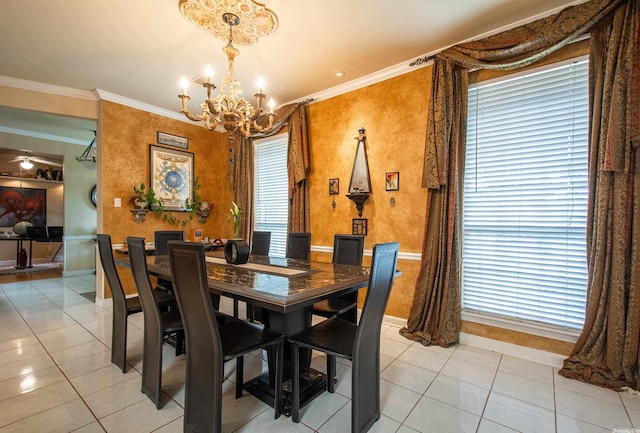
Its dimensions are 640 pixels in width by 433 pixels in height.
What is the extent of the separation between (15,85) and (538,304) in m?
6.25

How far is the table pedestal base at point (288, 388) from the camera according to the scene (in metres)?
1.85

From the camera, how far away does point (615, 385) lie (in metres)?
2.01

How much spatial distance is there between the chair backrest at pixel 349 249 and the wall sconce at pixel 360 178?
0.76m

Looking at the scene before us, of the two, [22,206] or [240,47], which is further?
[22,206]

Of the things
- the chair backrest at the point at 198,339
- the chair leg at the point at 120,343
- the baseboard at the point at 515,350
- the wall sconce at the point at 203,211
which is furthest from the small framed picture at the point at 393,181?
the wall sconce at the point at 203,211

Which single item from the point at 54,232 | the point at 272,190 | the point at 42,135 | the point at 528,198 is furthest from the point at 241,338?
the point at 54,232

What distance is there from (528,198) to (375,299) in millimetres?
1955

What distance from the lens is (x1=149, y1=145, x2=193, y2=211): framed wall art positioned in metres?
4.43

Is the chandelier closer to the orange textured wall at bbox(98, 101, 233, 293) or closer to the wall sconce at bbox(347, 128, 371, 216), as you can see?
the wall sconce at bbox(347, 128, 371, 216)

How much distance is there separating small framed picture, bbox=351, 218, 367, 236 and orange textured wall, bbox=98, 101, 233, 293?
2.95 meters

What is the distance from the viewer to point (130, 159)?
4172mm

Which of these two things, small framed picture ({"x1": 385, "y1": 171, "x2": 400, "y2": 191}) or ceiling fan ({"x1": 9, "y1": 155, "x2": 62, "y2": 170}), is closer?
small framed picture ({"x1": 385, "y1": 171, "x2": 400, "y2": 191})

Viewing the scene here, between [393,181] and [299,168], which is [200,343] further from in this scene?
[299,168]

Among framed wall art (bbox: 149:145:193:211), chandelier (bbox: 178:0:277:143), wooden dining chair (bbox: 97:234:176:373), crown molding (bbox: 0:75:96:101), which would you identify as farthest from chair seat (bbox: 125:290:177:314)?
crown molding (bbox: 0:75:96:101)
